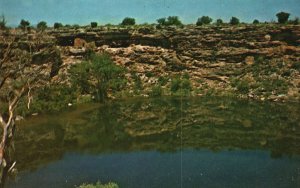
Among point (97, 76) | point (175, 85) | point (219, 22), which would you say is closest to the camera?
point (97, 76)

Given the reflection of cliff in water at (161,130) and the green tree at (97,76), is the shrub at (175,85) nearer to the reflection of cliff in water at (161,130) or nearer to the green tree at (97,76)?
the green tree at (97,76)

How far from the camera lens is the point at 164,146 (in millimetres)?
34875

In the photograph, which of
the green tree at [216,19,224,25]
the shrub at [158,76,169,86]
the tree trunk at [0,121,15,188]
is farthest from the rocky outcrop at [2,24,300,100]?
the tree trunk at [0,121,15,188]

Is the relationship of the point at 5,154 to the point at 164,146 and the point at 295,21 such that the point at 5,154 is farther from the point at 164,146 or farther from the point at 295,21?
the point at 295,21

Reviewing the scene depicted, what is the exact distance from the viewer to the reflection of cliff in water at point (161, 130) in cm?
3459

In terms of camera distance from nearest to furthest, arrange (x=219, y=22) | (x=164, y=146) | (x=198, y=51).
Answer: (x=164, y=146) < (x=198, y=51) < (x=219, y=22)

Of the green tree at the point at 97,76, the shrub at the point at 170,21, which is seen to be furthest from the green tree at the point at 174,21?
the green tree at the point at 97,76

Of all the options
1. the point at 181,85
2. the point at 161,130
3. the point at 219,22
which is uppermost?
the point at 219,22

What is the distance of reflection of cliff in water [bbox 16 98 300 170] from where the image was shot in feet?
113

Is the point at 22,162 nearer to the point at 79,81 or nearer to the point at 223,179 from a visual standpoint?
the point at 223,179

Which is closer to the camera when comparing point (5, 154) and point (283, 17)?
point (5, 154)

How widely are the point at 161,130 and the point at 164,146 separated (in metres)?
6.45

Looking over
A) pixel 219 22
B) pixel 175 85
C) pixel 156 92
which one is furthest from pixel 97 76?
pixel 219 22

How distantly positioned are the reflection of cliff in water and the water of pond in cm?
8
